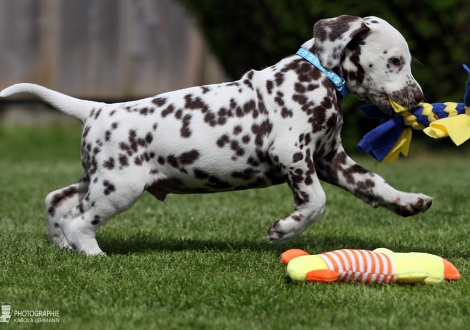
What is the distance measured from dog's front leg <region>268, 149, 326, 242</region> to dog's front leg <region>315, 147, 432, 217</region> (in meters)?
0.37

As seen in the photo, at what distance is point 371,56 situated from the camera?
464 centimetres

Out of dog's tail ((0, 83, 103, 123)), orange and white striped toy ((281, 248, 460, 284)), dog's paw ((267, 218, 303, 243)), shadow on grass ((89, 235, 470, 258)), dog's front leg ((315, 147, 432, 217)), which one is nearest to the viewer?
orange and white striped toy ((281, 248, 460, 284))

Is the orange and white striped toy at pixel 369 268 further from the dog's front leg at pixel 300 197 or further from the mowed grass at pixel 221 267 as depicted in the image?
the dog's front leg at pixel 300 197

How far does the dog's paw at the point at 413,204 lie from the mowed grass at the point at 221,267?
0.39 meters

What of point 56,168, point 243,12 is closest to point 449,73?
point 243,12

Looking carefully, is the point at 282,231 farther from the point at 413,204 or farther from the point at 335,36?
the point at 335,36

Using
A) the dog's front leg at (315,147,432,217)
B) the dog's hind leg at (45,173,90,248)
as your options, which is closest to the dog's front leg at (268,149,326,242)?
the dog's front leg at (315,147,432,217)

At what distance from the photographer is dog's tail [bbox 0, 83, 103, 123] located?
193 inches

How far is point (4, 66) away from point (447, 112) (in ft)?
34.5

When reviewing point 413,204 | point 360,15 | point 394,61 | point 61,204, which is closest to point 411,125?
point 394,61

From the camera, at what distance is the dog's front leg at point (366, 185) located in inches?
177
